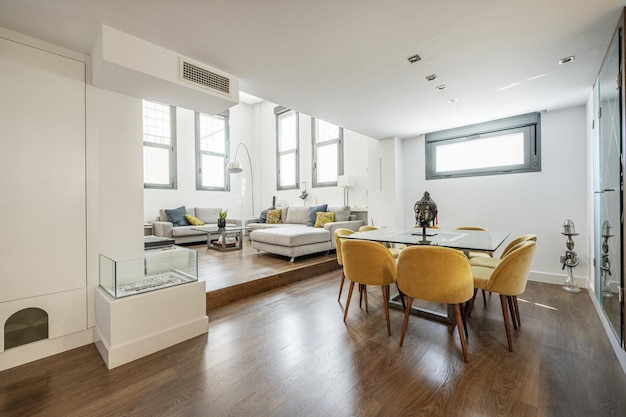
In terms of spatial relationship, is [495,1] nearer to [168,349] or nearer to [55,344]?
[168,349]

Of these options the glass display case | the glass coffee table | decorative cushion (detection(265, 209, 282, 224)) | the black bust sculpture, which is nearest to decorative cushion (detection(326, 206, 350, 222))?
decorative cushion (detection(265, 209, 282, 224))

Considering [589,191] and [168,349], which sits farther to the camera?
[589,191]

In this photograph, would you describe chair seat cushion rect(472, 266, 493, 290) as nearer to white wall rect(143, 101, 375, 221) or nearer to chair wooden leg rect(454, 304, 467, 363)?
chair wooden leg rect(454, 304, 467, 363)

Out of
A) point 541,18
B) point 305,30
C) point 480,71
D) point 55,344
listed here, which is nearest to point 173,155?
point 55,344

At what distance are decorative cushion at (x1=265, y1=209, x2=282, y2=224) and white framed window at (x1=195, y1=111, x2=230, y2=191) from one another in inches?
71.1

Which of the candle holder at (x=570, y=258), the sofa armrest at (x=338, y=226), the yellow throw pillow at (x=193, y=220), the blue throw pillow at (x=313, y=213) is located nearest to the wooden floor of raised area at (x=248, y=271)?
the sofa armrest at (x=338, y=226)

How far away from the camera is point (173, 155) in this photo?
664 cm

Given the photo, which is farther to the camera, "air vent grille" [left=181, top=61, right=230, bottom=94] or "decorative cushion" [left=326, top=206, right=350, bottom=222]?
"decorative cushion" [left=326, top=206, right=350, bottom=222]

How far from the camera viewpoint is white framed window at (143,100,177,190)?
6.20m

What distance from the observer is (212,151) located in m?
7.38

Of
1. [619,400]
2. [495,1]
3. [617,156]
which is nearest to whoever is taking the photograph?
[619,400]

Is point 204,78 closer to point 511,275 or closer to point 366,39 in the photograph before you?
point 366,39

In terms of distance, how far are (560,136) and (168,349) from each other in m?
5.01

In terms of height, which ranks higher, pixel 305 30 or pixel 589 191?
pixel 305 30
